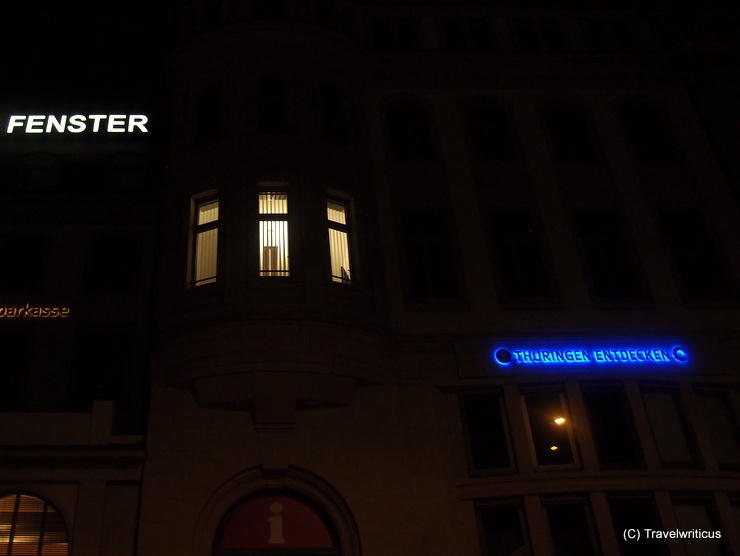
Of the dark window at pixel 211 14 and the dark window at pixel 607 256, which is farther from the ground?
the dark window at pixel 211 14

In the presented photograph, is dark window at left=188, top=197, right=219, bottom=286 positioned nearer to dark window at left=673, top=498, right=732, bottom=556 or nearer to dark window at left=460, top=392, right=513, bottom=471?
dark window at left=460, top=392, right=513, bottom=471

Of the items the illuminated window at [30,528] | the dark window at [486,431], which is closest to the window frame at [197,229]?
the illuminated window at [30,528]

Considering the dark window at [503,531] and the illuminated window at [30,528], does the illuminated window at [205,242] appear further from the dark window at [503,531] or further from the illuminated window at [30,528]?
the dark window at [503,531]

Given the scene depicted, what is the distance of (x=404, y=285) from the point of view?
14242mm

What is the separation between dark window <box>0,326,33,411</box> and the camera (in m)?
15.3

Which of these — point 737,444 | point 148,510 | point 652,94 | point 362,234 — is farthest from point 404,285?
point 652,94

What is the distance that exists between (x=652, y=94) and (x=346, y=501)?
14.4 m

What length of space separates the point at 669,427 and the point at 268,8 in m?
14.6

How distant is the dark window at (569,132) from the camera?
17016 millimetres

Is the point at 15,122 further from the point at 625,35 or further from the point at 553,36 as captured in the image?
the point at 625,35

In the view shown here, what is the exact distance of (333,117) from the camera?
15977 millimetres

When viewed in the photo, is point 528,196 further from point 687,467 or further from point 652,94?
point 687,467

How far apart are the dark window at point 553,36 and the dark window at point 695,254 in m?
6.49

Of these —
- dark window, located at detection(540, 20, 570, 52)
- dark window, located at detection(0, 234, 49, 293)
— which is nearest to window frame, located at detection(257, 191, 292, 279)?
dark window, located at detection(0, 234, 49, 293)
